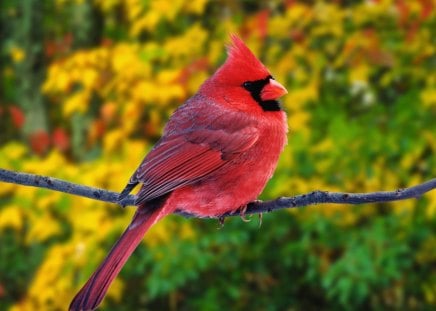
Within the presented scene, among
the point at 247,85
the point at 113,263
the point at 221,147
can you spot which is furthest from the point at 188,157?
the point at 113,263

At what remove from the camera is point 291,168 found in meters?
4.04

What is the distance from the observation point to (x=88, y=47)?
5.23 m

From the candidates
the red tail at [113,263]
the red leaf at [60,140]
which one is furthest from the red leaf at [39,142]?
the red tail at [113,263]

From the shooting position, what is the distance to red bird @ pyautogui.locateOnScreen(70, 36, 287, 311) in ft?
5.86

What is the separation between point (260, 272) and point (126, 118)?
3.40 ft

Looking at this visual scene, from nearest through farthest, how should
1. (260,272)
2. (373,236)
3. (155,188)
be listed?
(155,188) → (373,236) → (260,272)

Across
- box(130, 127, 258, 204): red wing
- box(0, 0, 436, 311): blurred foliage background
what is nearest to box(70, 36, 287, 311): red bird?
box(130, 127, 258, 204): red wing

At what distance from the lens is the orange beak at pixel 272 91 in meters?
1.79

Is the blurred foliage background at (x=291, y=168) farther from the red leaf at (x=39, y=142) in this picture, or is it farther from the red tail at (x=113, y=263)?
the red tail at (x=113, y=263)

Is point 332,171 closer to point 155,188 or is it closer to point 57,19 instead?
point 155,188

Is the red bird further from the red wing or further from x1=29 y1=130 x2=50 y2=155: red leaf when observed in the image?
x1=29 y1=130 x2=50 y2=155: red leaf

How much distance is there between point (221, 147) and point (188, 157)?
0.08 meters

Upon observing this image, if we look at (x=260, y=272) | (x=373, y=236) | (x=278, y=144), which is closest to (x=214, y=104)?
(x=278, y=144)

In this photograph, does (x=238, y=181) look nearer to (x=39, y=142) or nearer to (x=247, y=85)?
(x=247, y=85)
